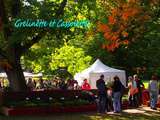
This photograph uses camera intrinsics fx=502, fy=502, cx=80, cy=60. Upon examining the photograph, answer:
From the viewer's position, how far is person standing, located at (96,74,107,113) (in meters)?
23.8

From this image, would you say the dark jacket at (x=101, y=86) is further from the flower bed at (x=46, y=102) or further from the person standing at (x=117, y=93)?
the flower bed at (x=46, y=102)

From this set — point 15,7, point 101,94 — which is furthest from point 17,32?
point 101,94

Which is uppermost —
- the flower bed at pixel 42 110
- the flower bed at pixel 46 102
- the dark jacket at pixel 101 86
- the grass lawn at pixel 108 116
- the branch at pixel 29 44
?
the branch at pixel 29 44

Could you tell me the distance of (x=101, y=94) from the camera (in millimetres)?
24141

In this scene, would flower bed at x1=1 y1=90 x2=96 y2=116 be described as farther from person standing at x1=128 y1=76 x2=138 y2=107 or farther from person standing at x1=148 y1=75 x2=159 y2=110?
person standing at x1=148 y1=75 x2=159 y2=110

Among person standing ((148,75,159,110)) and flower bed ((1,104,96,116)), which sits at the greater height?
person standing ((148,75,159,110))

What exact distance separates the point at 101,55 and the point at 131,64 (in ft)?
22.9

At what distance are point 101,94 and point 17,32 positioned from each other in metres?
5.10

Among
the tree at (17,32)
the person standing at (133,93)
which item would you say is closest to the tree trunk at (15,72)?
the tree at (17,32)

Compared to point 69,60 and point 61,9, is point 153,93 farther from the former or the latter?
point 69,60

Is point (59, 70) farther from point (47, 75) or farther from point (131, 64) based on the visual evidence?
point (131, 64)

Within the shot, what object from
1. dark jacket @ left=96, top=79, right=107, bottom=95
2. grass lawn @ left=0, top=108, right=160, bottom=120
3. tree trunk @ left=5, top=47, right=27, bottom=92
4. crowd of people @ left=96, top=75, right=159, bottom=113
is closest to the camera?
grass lawn @ left=0, top=108, right=160, bottom=120

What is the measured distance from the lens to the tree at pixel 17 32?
24750mm

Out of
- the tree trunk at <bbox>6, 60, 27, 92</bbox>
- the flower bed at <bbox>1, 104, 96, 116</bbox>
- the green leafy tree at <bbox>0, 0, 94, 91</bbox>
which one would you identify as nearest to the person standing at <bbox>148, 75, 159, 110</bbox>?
the flower bed at <bbox>1, 104, 96, 116</bbox>
